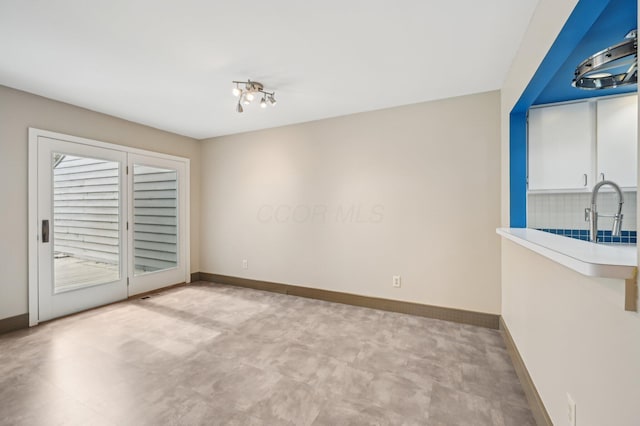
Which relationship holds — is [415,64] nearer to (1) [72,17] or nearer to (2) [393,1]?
(2) [393,1]

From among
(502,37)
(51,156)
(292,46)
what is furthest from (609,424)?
(51,156)

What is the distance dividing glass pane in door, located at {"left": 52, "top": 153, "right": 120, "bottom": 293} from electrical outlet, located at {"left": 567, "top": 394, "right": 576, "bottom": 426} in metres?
4.63

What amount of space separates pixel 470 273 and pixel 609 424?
2118 mm

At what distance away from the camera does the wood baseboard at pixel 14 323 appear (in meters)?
2.72

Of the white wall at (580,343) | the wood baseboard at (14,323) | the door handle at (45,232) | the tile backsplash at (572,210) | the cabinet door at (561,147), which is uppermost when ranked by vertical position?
the cabinet door at (561,147)

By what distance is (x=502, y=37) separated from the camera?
78.2 inches

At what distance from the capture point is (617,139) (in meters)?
2.34

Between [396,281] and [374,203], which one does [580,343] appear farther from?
[374,203]

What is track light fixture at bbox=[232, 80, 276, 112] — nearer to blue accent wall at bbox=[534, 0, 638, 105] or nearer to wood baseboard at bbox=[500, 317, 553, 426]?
blue accent wall at bbox=[534, 0, 638, 105]

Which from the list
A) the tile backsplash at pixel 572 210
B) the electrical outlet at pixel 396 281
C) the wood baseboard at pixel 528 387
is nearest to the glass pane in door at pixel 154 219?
the electrical outlet at pixel 396 281

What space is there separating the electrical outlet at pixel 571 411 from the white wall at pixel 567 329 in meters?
0.04

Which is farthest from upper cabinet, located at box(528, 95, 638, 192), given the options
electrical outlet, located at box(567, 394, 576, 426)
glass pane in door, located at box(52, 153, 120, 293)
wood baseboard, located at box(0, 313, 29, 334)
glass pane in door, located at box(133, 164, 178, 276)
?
wood baseboard, located at box(0, 313, 29, 334)

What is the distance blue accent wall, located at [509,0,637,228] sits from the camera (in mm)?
1247

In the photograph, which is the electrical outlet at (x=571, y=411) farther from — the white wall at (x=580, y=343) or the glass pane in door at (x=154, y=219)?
the glass pane in door at (x=154, y=219)
